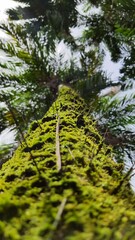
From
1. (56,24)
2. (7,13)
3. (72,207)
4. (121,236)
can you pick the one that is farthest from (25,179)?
(7,13)

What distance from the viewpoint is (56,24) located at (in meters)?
6.87

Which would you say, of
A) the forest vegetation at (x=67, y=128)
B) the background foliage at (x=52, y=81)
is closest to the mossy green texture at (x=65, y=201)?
Answer: the forest vegetation at (x=67, y=128)

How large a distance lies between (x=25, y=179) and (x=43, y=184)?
0.16 m

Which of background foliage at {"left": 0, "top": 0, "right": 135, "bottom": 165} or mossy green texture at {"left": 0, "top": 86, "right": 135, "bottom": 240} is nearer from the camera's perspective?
mossy green texture at {"left": 0, "top": 86, "right": 135, "bottom": 240}

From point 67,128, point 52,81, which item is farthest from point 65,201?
point 52,81

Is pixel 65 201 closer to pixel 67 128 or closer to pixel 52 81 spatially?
pixel 67 128

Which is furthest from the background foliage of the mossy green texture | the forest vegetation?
the mossy green texture

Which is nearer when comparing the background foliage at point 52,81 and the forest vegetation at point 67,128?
the forest vegetation at point 67,128

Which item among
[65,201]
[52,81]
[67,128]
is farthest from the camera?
[52,81]

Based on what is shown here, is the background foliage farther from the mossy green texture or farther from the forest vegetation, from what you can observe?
the mossy green texture

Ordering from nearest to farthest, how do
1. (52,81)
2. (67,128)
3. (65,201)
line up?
1. (65,201)
2. (67,128)
3. (52,81)

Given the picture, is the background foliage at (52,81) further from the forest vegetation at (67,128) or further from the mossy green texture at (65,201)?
the mossy green texture at (65,201)

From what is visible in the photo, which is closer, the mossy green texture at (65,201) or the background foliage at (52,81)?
the mossy green texture at (65,201)

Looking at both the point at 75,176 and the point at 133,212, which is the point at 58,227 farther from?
the point at 75,176
